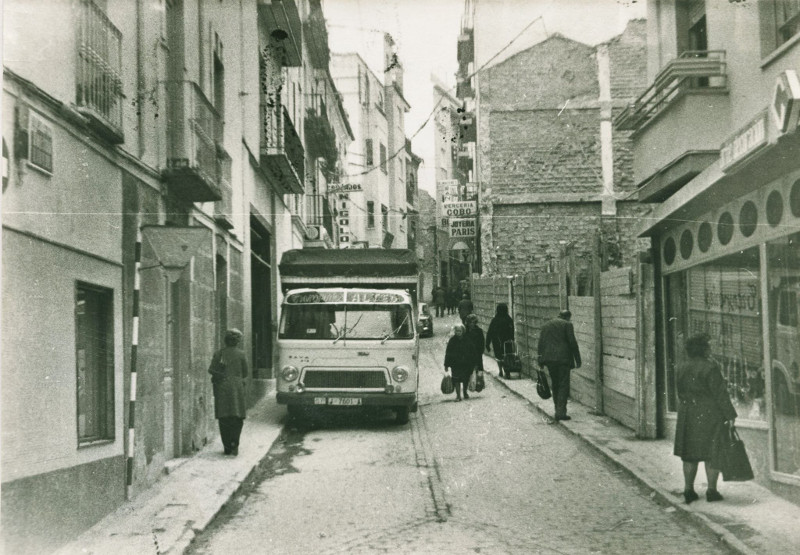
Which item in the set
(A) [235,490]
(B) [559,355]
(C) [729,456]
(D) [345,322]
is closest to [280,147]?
(D) [345,322]

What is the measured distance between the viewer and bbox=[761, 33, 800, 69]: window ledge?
8711 mm

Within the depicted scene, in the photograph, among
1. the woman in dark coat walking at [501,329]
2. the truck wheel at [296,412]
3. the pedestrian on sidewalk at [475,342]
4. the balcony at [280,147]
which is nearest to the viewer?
the truck wheel at [296,412]

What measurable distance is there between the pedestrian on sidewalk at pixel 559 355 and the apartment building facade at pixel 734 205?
2.26 metres

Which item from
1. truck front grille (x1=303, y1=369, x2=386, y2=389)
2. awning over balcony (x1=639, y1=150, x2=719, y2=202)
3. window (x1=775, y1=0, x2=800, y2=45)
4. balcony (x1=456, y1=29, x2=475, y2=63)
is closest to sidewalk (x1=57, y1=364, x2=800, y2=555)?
truck front grille (x1=303, y1=369, x2=386, y2=389)

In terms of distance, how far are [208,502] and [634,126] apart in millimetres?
8611

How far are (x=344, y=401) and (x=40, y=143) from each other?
25.9 ft

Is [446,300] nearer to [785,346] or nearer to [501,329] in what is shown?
[501,329]

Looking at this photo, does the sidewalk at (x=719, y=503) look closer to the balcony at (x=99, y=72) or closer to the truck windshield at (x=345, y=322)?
the truck windshield at (x=345, y=322)

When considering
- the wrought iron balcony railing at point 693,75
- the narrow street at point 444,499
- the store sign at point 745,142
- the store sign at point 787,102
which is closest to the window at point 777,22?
the wrought iron balcony railing at point 693,75

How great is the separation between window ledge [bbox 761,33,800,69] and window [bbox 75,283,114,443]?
22.9 ft

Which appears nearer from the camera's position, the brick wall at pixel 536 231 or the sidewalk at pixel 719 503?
the sidewalk at pixel 719 503

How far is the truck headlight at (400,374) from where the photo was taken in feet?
→ 44.0

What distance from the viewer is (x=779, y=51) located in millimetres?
9070

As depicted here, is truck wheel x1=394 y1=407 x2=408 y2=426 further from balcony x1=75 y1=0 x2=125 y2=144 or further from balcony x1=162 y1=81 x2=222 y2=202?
balcony x1=75 y1=0 x2=125 y2=144
